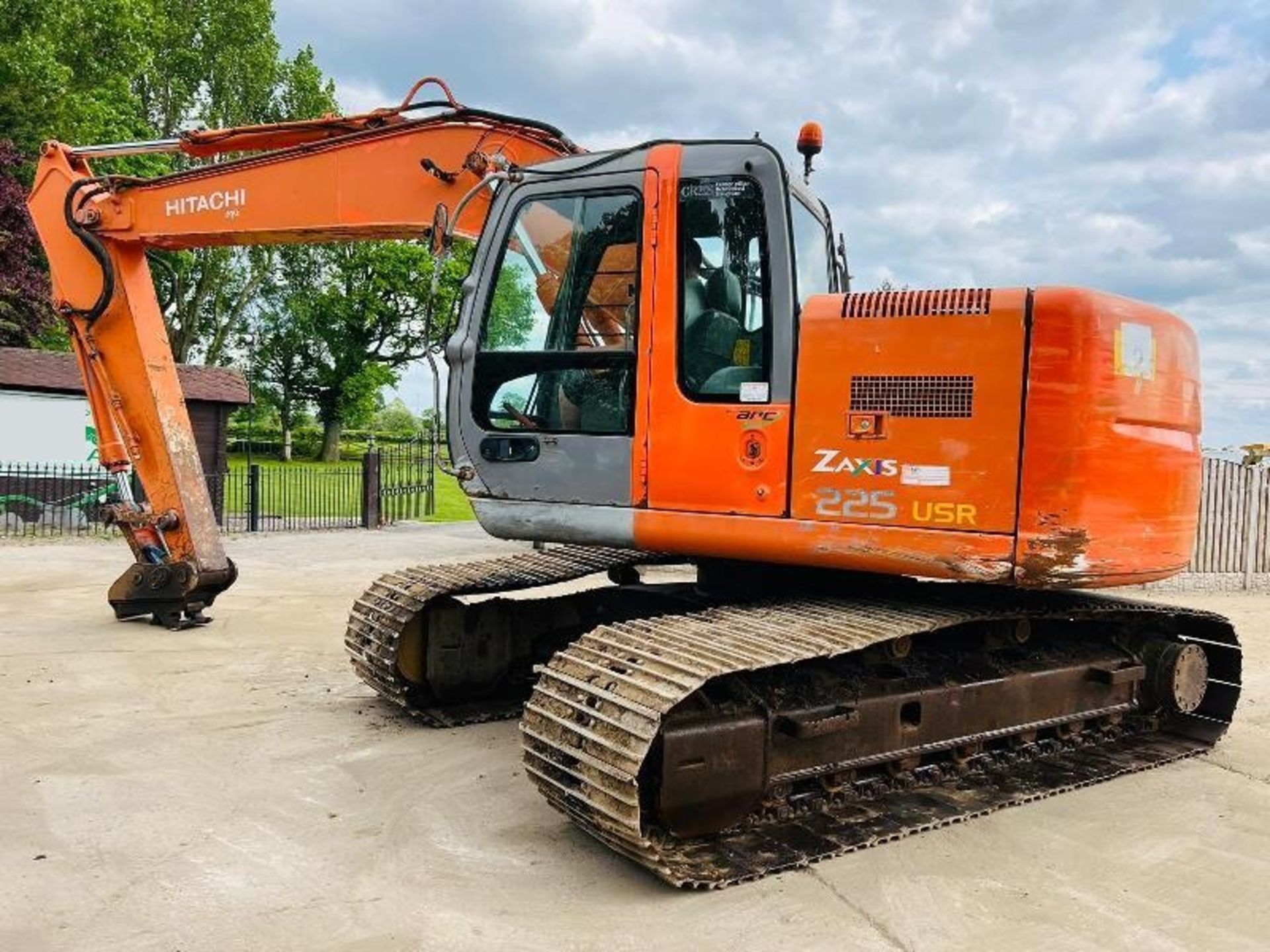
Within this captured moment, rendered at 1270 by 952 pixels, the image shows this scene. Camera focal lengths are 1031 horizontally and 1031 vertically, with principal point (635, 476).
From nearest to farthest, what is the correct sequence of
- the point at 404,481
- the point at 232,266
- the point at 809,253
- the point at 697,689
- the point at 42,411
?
the point at 697,689 → the point at 809,253 → the point at 42,411 → the point at 404,481 → the point at 232,266

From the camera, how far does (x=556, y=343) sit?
15.1ft

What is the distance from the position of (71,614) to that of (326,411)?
122 ft

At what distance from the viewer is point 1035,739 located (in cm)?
509

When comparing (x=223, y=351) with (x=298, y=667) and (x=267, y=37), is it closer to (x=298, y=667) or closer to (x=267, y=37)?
(x=267, y=37)

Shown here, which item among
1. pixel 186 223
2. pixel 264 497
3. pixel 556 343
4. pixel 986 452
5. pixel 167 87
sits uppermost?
pixel 167 87

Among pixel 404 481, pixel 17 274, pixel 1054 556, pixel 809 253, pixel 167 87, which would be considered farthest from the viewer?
pixel 167 87

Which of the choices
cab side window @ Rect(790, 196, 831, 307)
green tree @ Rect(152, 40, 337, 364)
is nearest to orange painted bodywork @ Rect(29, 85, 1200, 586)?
cab side window @ Rect(790, 196, 831, 307)

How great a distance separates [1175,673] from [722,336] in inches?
122

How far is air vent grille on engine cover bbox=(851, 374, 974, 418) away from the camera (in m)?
3.98

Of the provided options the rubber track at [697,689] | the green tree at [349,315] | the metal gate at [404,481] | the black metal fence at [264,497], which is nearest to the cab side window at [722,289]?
the rubber track at [697,689]

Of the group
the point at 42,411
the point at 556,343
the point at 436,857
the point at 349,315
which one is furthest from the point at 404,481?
the point at 349,315

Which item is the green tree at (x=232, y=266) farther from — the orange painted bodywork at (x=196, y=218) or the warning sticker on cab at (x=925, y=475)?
the warning sticker on cab at (x=925, y=475)

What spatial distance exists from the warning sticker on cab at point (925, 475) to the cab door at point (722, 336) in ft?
1.53

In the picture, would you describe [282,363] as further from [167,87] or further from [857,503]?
[857,503]
